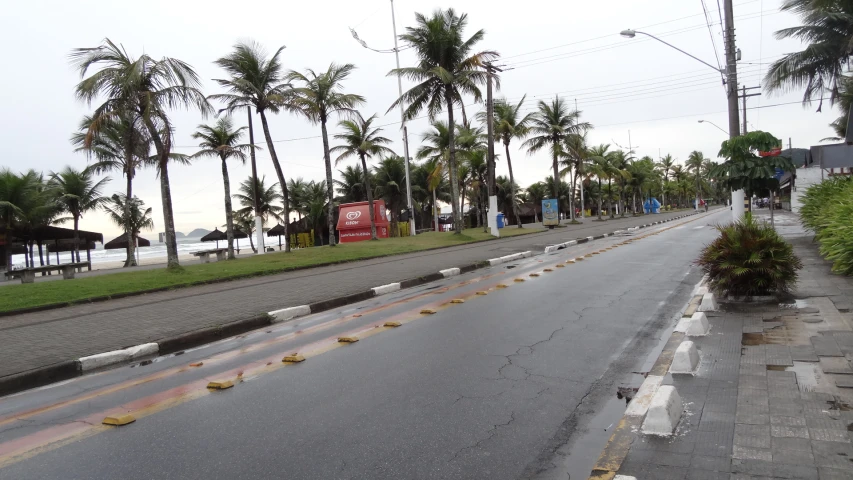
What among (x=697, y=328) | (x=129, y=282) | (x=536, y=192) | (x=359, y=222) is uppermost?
(x=536, y=192)

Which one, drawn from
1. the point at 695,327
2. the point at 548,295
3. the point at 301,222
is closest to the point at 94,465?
the point at 695,327

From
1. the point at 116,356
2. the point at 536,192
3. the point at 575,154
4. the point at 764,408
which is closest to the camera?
the point at 764,408

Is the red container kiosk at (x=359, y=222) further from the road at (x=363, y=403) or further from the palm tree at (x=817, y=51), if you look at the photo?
the road at (x=363, y=403)

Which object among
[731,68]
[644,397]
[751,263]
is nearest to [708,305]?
[751,263]

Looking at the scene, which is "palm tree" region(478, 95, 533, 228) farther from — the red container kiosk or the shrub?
the shrub

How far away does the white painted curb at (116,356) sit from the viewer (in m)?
6.88

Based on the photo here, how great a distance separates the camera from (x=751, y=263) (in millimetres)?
8461

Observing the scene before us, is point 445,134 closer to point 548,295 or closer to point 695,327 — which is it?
point 548,295

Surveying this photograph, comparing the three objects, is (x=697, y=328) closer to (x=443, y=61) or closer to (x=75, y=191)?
(x=443, y=61)

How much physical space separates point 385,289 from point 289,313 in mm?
3003

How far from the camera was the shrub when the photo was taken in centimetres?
841

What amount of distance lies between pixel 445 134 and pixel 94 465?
3329cm

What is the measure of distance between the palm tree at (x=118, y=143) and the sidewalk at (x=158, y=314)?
590 cm

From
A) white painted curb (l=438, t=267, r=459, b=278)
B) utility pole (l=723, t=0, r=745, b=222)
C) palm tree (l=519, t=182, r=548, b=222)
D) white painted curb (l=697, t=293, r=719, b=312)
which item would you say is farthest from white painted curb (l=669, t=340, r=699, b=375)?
palm tree (l=519, t=182, r=548, b=222)
